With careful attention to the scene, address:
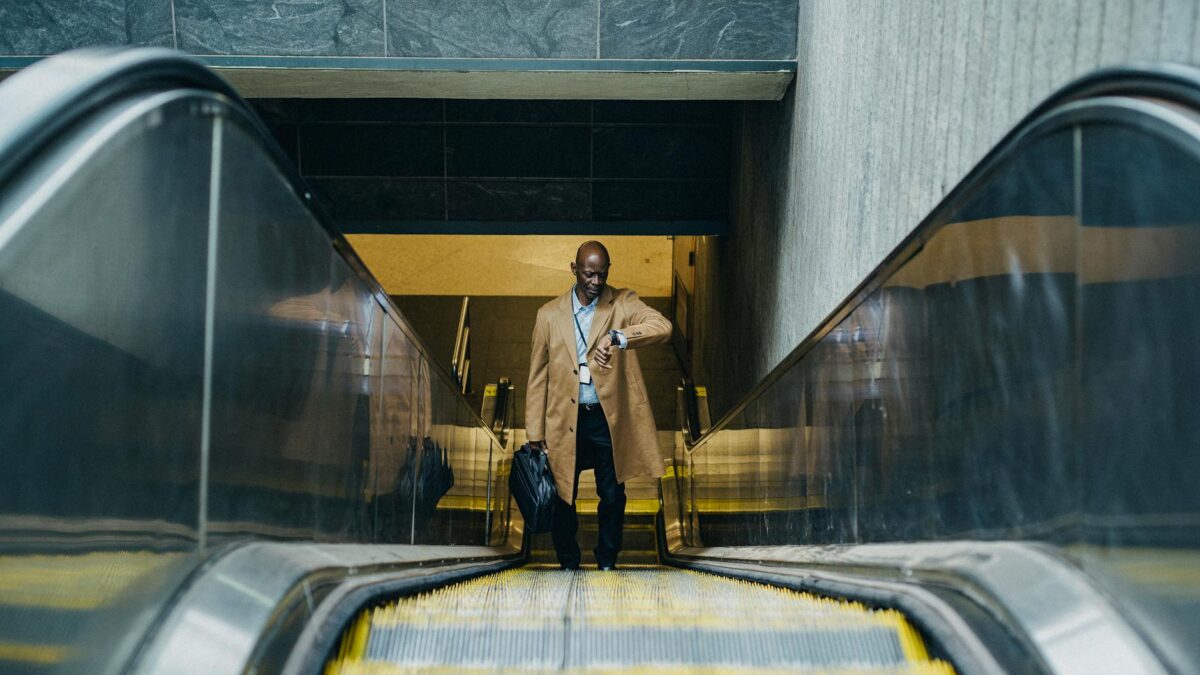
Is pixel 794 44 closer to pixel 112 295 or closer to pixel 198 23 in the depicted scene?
pixel 198 23

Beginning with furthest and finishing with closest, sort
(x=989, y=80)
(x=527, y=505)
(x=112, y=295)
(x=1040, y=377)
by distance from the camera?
1. (x=527, y=505)
2. (x=989, y=80)
3. (x=1040, y=377)
4. (x=112, y=295)

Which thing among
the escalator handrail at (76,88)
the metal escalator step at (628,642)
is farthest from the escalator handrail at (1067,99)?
the escalator handrail at (76,88)

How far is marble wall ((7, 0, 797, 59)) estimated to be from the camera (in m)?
7.40

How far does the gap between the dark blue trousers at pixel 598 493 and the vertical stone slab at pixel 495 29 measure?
254 centimetres

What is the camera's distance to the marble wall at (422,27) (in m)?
7.40

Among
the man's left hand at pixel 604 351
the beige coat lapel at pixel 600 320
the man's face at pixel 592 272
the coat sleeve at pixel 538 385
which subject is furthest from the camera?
the coat sleeve at pixel 538 385

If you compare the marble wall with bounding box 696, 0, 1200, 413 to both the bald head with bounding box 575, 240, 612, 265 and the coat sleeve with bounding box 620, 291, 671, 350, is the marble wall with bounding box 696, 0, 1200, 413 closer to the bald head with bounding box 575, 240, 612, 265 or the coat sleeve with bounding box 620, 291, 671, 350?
the coat sleeve with bounding box 620, 291, 671, 350

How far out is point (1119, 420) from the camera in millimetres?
1898

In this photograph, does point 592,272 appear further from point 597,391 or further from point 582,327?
point 597,391

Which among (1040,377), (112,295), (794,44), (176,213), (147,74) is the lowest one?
(1040,377)

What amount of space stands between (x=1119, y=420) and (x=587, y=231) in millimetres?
9489

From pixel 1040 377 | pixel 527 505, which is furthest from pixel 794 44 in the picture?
pixel 1040 377

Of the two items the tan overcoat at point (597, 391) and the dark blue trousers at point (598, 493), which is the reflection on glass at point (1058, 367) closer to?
the tan overcoat at point (597, 391)

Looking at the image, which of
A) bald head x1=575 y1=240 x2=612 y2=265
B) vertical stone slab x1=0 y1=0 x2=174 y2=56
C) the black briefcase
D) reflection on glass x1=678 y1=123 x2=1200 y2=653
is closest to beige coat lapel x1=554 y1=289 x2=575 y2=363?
bald head x1=575 y1=240 x2=612 y2=265
